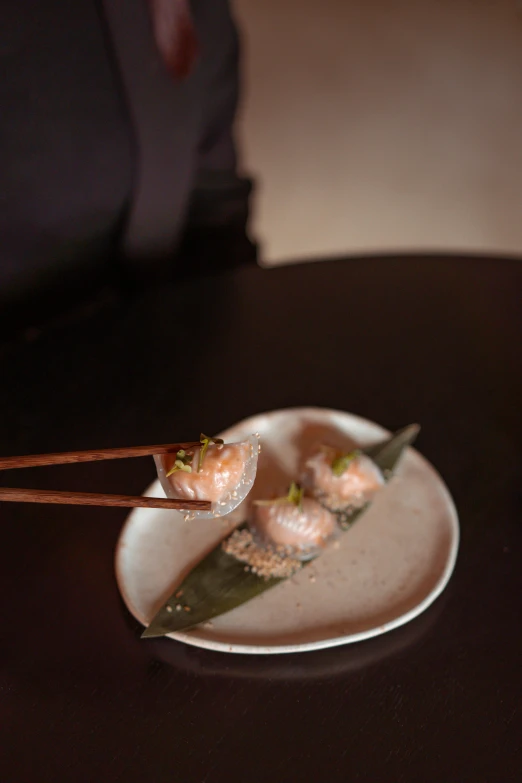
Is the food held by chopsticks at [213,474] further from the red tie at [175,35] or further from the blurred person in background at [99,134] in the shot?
the red tie at [175,35]

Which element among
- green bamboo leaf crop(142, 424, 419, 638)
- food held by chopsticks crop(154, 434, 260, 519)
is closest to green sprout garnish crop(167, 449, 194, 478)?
food held by chopsticks crop(154, 434, 260, 519)

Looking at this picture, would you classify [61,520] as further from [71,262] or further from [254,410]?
[71,262]

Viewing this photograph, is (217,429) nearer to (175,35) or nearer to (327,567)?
(327,567)

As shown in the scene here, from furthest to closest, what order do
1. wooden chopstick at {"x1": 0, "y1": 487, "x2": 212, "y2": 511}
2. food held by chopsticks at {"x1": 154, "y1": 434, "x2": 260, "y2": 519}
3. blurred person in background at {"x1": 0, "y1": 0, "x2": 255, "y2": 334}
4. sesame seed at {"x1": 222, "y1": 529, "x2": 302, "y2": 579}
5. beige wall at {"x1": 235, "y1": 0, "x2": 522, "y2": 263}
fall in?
beige wall at {"x1": 235, "y1": 0, "x2": 522, "y2": 263} → blurred person in background at {"x1": 0, "y1": 0, "x2": 255, "y2": 334} → sesame seed at {"x1": 222, "y1": 529, "x2": 302, "y2": 579} → food held by chopsticks at {"x1": 154, "y1": 434, "x2": 260, "y2": 519} → wooden chopstick at {"x1": 0, "y1": 487, "x2": 212, "y2": 511}

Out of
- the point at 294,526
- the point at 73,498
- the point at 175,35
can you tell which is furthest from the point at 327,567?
the point at 175,35

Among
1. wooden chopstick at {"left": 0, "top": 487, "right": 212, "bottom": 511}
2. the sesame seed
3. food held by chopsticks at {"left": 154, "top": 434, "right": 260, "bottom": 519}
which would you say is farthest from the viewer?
the sesame seed

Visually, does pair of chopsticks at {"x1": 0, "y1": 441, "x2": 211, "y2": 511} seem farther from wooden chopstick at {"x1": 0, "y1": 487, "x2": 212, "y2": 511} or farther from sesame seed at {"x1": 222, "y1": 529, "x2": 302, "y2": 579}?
sesame seed at {"x1": 222, "y1": 529, "x2": 302, "y2": 579}

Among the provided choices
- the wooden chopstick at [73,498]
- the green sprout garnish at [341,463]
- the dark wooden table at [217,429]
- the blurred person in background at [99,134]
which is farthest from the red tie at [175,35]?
the wooden chopstick at [73,498]

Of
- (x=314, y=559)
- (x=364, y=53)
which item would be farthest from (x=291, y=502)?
(x=364, y=53)
